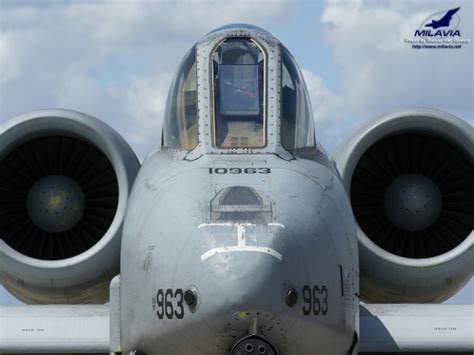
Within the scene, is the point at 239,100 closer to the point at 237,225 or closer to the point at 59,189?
the point at 237,225

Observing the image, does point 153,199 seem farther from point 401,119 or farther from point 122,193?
point 401,119

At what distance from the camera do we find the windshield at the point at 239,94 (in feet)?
36.2

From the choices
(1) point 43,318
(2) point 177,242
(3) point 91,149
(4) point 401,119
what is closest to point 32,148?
(3) point 91,149

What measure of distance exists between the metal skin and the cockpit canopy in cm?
7

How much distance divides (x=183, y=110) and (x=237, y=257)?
92.8 inches

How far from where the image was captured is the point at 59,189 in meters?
14.8

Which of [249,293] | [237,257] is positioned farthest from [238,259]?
[249,293]

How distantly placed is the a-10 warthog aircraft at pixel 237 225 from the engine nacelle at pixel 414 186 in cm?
2

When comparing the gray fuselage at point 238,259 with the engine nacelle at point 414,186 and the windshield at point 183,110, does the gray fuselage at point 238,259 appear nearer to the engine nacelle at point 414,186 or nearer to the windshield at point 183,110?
the windshield at point 183,110

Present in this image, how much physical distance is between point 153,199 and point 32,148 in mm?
4192

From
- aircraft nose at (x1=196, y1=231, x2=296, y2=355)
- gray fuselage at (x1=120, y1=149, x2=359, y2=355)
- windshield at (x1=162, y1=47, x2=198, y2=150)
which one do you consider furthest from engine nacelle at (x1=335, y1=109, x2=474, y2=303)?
aircraft nose at (x1=196, y1=231, x2=296, y2=355)

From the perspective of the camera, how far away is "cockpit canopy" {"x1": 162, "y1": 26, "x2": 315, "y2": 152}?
36.4 ft

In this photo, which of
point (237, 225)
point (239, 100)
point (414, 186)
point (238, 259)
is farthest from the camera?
point (414, 186)

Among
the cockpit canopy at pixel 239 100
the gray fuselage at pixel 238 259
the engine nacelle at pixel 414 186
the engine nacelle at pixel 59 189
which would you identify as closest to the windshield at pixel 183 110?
the cockpit canopy at pixel 239 100
